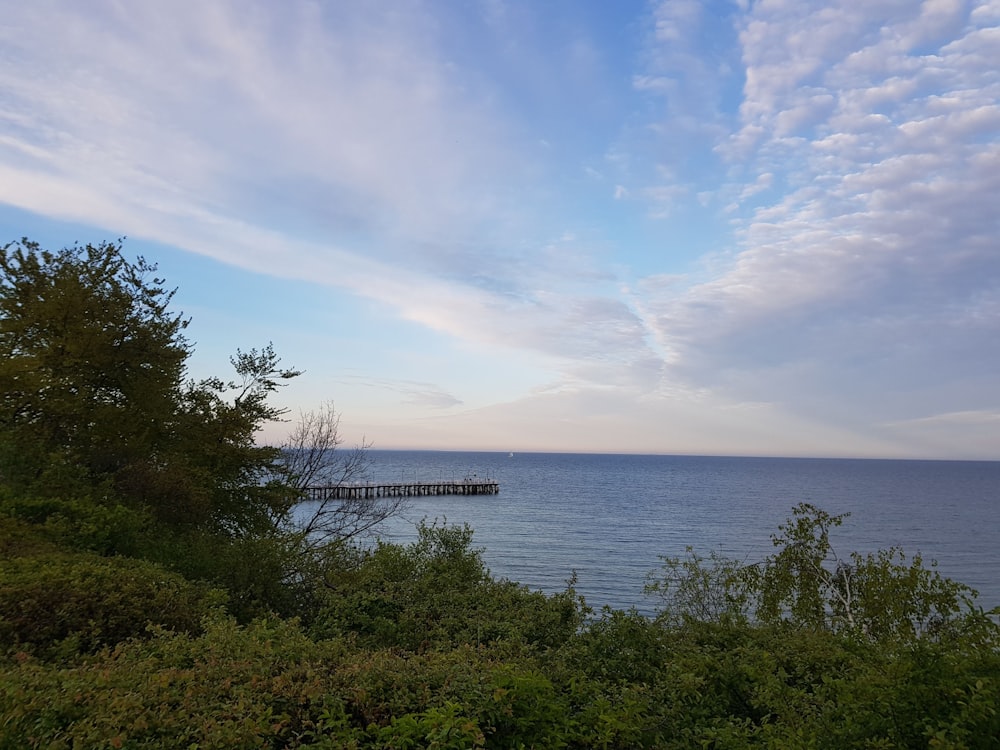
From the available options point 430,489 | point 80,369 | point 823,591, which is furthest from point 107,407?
point 430,489

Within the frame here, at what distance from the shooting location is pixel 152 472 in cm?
1473

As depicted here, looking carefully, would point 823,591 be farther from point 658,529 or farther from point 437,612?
point 658,529

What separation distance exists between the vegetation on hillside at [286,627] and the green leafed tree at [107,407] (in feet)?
0.18

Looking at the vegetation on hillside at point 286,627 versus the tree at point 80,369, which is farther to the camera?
the tree at point 80,369

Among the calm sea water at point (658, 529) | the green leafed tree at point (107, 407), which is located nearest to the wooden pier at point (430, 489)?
the calm sea water at point (658, 529)

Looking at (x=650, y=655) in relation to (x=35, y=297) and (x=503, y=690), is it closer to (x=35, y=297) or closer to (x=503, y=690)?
(x=503, y=690)

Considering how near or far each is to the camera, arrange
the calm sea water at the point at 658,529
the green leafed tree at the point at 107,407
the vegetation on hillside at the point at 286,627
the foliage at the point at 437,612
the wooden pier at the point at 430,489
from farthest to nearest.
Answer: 1. the wooden pier at the point at 430,489
2. the calm sea water at the point at 658,529
3. the green leafed tree at the point at 107,407
4. the foliage at the point at 437,612
5. the vegetation on hillside at the point at 286,627

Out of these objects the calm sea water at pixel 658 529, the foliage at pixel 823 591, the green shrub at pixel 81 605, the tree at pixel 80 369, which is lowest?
the calm sea water at pixel 658 529

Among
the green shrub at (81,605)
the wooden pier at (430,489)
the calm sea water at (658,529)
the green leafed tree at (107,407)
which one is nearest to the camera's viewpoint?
the green shrub at (81,605)

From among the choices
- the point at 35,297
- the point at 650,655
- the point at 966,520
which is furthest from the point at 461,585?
the point at 966,520

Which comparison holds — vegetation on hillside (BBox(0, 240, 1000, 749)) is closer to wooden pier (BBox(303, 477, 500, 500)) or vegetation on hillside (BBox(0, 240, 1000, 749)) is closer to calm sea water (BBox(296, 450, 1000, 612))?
calm sea water (BBox(296, 450, 1000, 612))

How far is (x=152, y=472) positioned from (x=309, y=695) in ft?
41.2

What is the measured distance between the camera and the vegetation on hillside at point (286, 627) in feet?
12.8

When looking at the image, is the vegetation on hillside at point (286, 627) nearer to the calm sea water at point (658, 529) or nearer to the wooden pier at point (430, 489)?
the calm sea water at point (658, 529)
